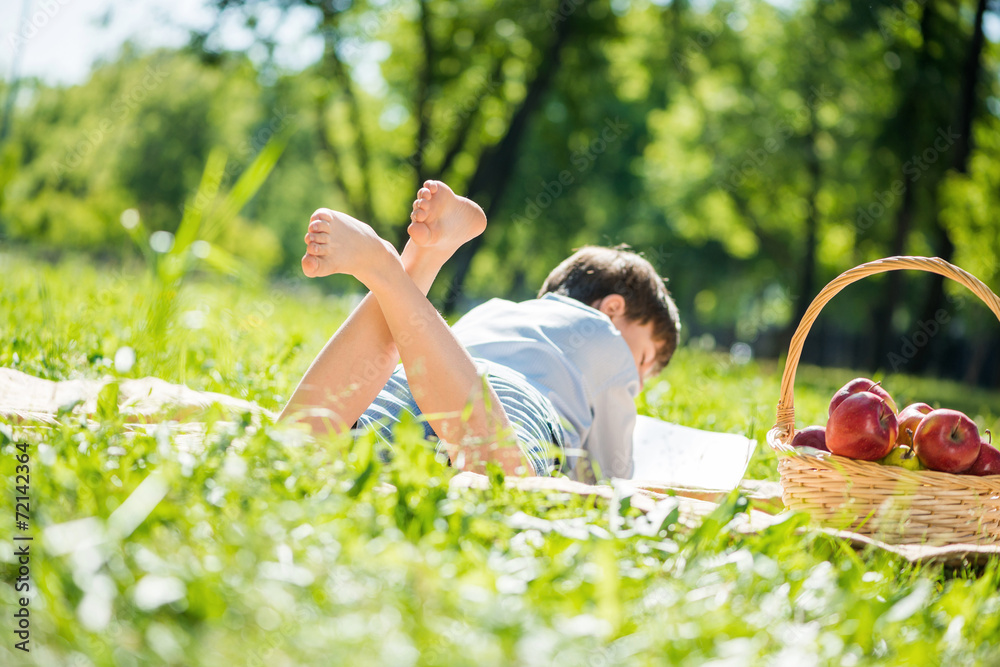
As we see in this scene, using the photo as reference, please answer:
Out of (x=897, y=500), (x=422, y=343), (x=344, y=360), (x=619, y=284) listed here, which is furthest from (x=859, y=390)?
(x=344, y=360)

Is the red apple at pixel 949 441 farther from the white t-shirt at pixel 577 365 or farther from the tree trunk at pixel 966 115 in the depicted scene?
the tree trunk at pixel 966 115

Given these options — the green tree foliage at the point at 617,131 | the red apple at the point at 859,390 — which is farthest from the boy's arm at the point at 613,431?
the green tree foliage at the point at 617,131

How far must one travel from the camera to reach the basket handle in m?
2.24

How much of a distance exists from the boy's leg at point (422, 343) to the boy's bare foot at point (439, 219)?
9.4 inches

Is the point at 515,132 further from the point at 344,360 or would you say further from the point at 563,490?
the point at 563,490

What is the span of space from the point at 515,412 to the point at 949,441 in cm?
123

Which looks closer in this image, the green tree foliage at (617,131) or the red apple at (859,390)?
the red apple at (859,390)

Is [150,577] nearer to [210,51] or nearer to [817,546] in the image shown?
[817,546]

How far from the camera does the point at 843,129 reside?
1745 centimetres

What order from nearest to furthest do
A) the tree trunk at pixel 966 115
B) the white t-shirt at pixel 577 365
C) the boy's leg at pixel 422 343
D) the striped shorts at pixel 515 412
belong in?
1. the boy's leg at pixel 422 343
2. the striped shorts at pixel 515 412
3. the white t-shirt at pixel 577 365
4. the tree trunk at pixel 966 115

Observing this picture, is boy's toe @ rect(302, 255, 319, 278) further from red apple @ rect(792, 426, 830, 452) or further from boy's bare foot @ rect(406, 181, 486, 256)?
red apple @ rect(792, 426, 830, 452)

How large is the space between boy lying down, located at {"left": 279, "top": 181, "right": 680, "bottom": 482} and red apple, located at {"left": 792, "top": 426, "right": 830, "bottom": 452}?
25.0 inches

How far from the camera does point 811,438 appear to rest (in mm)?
2451

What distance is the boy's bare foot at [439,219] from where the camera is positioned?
8.13ft
